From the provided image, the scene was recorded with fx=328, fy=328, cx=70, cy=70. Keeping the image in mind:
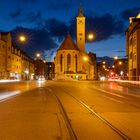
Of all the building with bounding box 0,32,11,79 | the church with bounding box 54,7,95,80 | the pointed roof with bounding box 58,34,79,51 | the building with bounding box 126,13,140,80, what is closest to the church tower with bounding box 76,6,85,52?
the church with bounding box 54,7,95,80

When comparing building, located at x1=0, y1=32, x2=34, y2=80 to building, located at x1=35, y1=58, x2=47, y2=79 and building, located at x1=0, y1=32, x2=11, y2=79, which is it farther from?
building, located at x1=35, y1=58, x2=47, y2=79

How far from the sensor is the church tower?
140500mm

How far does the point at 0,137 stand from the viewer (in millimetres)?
9469

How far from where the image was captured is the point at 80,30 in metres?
141

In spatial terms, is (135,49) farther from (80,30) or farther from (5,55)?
(80,30)

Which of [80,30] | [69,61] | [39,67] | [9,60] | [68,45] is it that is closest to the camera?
[9,60]

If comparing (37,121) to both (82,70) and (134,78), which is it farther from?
(82,70)

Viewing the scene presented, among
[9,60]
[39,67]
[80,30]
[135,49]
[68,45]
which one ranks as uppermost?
[80,30]

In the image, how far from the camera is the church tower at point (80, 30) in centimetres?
14050

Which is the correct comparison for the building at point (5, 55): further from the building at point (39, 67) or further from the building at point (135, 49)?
the building at point (39, 67)

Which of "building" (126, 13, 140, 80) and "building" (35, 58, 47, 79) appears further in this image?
"building" (35, 58, 47, 79)

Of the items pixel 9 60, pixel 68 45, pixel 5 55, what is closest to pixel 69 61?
pixel 68 45

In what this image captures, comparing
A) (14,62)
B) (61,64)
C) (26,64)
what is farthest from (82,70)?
(14,62)

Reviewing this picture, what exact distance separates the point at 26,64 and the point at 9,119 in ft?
400
